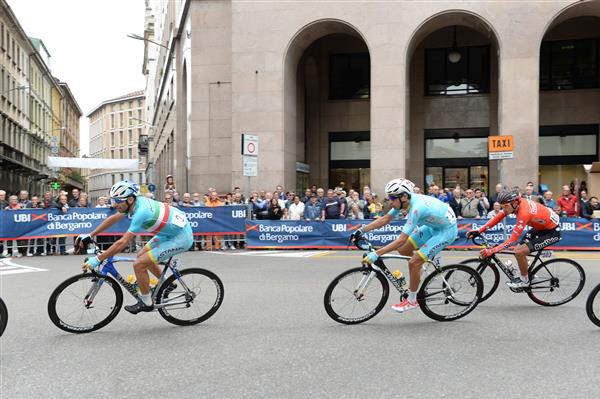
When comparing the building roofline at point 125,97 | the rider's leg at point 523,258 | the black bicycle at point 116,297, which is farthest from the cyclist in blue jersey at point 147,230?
the building roofline at point 125,97

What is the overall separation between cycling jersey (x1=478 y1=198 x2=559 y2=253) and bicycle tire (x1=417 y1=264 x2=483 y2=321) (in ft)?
2.10

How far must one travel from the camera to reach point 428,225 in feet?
24.8

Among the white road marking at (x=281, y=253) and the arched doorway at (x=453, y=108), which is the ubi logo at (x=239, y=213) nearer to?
the white road marking at (x=281, y=253)

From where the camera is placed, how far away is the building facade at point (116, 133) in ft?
382

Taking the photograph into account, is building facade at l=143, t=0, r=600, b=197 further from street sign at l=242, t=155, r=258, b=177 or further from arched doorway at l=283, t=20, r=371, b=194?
street sign at l=242, t=155, r=258, b=177

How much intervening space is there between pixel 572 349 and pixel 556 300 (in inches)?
102

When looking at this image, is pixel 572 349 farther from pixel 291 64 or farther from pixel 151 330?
pixel 291 64

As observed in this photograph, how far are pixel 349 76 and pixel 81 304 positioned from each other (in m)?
23.8

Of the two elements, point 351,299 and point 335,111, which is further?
point 335,111

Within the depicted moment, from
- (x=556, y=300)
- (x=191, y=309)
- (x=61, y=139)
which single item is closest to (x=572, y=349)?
(x=556, y=300)

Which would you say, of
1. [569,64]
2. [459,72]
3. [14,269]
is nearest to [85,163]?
[459,72]

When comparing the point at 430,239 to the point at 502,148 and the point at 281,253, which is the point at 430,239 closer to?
the point at 281,253

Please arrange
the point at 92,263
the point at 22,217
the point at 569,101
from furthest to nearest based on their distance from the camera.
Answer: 1. the point at 569,101
2. the point at 22,217
3. the point at 92,263

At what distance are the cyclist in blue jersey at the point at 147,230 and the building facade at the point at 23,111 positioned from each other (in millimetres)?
43543
